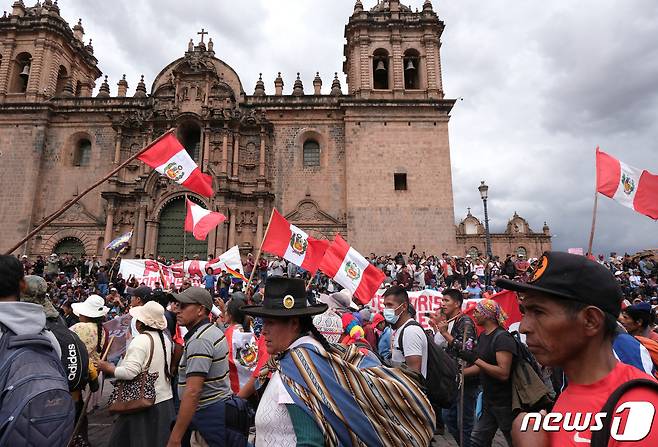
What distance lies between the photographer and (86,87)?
95.0ft

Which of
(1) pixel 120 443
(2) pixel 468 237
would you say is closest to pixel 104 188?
(1) pixel 120 443

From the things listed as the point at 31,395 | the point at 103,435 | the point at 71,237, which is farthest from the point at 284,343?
the point at 71,237

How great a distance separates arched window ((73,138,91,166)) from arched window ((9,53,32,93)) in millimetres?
5117

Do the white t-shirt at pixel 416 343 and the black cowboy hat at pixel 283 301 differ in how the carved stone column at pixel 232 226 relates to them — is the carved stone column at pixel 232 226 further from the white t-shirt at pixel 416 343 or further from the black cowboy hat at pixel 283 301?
the black cowboy hat at pixel 283 301

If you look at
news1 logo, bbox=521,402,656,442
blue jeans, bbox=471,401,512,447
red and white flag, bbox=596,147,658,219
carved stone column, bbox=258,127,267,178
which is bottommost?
blue jeans, bbox=471,401,512,447

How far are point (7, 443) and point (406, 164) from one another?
22.5 m

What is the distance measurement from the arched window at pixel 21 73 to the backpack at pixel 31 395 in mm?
29912

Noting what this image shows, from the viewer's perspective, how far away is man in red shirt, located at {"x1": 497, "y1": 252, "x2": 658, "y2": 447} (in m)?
1.27

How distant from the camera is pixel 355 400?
1886 millimetres

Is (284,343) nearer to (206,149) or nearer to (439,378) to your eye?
(439,378)

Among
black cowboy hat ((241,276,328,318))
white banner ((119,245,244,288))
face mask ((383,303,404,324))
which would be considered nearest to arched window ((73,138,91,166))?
white banner ((119,245,244,288))

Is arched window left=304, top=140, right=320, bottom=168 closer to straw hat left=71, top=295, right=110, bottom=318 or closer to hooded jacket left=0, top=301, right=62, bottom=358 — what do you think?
straw hat left=71, top=295, right=110, bottom=318

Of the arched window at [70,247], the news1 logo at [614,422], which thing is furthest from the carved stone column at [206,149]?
the news1 logo at [614,422]

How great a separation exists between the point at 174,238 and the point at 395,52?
57.2 ft
